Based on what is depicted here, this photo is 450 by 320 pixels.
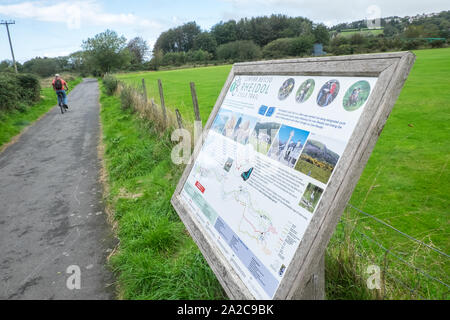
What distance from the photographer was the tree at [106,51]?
74000 mm

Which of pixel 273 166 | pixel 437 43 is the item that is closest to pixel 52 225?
pixel 273 166

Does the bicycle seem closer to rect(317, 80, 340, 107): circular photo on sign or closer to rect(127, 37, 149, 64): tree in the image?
rect(317, 80, 340, 107): circular photo on sign

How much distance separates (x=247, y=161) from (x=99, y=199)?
4.31 metres

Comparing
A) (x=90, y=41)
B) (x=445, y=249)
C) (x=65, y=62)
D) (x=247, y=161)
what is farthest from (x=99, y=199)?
(x=65, y=62)

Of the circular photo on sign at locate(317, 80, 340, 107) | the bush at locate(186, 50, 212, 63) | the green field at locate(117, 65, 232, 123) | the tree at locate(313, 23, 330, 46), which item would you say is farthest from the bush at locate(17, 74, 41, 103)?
the tree at locate(313, 23, 330, 46)

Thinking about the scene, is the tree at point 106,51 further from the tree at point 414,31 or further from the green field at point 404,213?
the green field at point 404,213

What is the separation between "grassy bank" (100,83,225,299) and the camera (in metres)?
2.92

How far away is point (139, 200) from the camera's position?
16.7 ft

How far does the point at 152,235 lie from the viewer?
12.3 feet

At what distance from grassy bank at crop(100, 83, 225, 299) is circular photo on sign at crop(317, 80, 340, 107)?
1873mm

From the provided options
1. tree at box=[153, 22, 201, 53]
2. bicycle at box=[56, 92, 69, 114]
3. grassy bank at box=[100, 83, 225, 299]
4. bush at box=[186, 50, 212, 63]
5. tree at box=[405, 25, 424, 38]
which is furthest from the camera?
tree at box=[153, 22, 201, 53]

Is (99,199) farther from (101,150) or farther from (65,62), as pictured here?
(65,62)

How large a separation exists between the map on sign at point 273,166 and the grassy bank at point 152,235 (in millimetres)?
814

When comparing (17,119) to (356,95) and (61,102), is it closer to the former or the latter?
(61,102)
